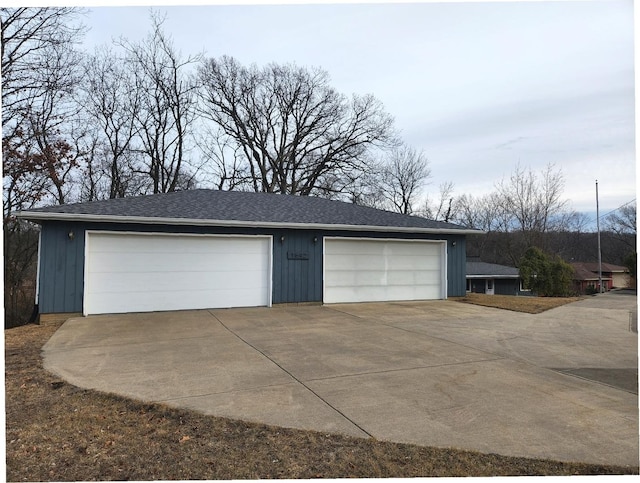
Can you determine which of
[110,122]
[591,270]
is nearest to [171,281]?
[110,122]

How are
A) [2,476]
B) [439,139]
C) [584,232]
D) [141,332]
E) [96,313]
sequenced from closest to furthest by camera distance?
[2,476] < [141,332] < [96,313] < [439,139] < [584,232]

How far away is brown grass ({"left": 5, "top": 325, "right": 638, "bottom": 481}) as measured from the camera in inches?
104

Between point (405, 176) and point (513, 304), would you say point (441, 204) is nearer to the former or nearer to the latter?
point (405, 176)

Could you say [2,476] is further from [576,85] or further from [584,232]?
[584,232]

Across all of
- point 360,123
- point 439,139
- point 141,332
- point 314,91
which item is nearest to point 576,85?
point 439,139

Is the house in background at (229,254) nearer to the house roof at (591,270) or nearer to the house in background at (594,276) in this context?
the house in background at (594,276)

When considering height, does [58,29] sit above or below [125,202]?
above

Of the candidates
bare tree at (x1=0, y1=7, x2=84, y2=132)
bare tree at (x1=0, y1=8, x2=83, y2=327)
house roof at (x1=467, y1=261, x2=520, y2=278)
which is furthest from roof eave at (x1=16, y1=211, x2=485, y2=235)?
house roof at (x1=467, y1=261, x2=520, y2=278)

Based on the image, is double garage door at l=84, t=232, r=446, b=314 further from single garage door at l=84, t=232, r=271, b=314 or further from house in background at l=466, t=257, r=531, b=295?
house in background at l=466, t=257, r=531, b=295

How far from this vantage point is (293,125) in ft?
85.6

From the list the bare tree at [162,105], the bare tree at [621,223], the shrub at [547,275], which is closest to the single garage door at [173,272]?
the shrub at [547,275]

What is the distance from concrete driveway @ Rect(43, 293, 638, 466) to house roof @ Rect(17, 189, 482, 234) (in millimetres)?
2380

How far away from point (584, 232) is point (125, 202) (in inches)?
1593

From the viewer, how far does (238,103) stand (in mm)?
25469
